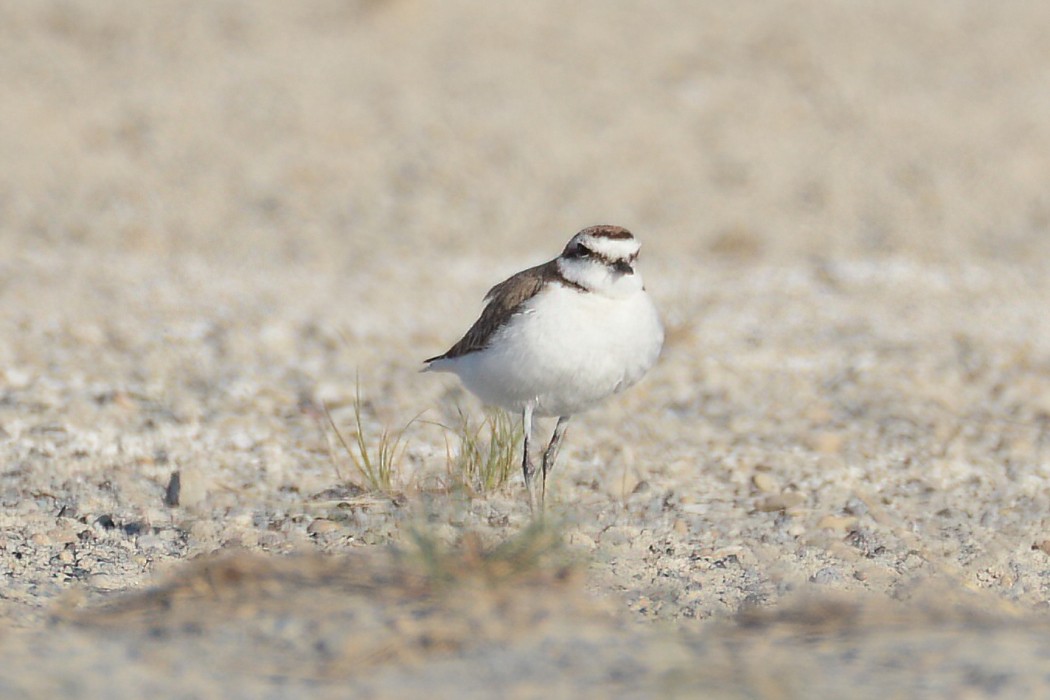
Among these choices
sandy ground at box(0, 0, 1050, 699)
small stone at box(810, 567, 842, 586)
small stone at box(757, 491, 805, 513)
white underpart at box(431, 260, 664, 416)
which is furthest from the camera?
small stone at box(757, 491, 805, 513)

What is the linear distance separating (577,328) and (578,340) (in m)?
0.04

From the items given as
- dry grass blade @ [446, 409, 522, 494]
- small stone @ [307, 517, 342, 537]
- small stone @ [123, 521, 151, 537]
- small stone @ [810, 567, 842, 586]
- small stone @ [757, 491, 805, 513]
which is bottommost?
small stone @ [810, 567, 842, 586]

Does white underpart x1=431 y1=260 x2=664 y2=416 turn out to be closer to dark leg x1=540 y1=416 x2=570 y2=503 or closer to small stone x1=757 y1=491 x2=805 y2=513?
dark leg x1=540 y1=416 x2=570 y2=503

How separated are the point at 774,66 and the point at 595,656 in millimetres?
11015

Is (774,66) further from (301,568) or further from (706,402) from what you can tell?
(301,568)

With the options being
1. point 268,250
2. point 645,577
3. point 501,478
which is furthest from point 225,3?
point 645,577

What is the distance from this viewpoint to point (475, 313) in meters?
8.88

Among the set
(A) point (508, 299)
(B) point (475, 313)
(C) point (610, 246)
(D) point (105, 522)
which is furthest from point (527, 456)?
(B) point (475, 313)

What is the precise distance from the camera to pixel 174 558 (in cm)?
450

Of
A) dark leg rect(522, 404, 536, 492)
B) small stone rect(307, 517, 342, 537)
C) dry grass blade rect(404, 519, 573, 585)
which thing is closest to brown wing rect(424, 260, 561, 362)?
dark leg rect(522, 404, 536, 492)

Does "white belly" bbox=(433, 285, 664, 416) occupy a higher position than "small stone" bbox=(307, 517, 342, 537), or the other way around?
"white belly" bbox=(433, 285, 664, 416)

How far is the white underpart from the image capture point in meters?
4.45

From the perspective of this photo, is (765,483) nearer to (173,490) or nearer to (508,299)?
(508,299)

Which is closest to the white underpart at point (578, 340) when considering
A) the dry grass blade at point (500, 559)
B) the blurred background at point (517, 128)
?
the dry grass blade at point (500, 559)
